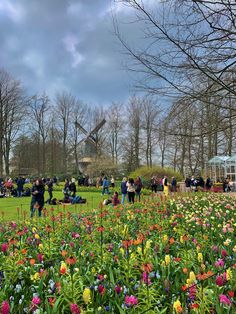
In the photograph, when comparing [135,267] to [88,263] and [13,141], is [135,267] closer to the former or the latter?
[88,263]

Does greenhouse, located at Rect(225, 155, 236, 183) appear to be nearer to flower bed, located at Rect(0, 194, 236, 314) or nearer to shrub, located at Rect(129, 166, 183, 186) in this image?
shrub, located at Rect(129, 166, 183, 186)

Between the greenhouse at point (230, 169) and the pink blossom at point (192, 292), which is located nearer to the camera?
the pink blossom at point (192, 292)

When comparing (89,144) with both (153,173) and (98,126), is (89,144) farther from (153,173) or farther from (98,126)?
(153,173)

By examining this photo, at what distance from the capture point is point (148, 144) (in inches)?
1939

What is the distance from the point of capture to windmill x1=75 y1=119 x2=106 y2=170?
189 ft

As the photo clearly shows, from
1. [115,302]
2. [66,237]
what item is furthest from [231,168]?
[115,302]

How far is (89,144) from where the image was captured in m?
60.2

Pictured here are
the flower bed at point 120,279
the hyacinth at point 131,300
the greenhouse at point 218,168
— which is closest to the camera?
the hyacinth at point 131,300

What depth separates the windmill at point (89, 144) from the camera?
2272 inches

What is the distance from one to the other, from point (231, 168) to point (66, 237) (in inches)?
1275

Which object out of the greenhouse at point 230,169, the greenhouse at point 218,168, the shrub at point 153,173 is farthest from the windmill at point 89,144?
the greenhouse at point 230,169

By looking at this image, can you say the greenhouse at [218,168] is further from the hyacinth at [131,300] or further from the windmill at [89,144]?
the hyacinth at [131,300]

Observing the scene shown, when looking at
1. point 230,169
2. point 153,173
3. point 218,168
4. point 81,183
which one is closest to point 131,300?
point 230,169

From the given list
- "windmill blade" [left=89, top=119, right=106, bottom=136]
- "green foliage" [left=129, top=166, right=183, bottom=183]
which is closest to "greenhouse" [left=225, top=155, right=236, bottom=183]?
"green foliage" [left=129, top=166, right=183, bottom=183]
